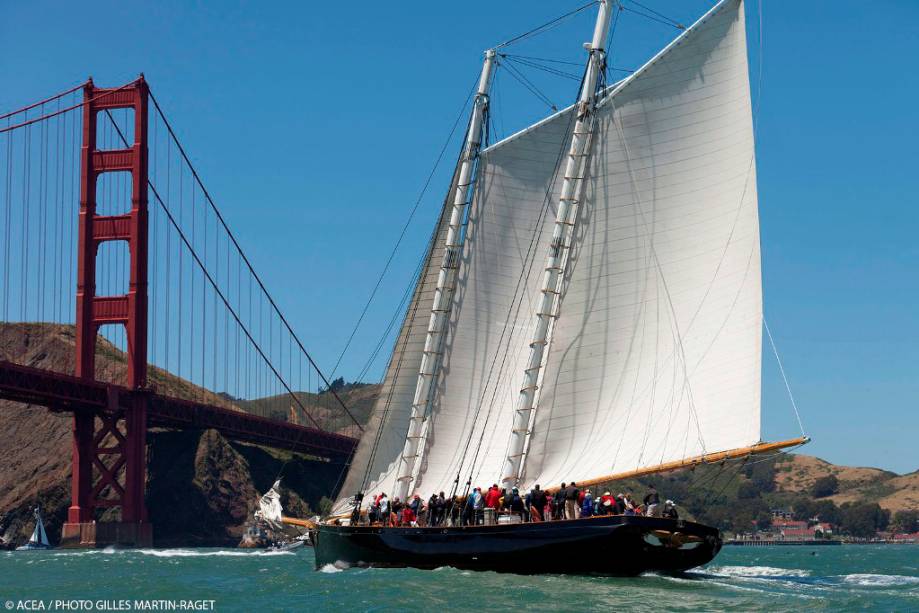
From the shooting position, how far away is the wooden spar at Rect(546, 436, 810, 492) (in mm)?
38688

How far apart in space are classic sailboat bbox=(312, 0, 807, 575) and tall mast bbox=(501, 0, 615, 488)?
6cm

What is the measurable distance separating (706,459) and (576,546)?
4396 mm

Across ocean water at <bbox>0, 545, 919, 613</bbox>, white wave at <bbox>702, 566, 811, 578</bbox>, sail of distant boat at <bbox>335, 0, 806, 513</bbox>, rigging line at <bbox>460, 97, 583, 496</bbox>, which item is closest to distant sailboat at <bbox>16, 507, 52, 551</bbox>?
ocean water at <bbox>0, 545, 919, 613</bbox>

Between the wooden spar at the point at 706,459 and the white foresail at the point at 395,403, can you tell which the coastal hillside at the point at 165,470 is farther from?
the wooden spar at the point at 706,459

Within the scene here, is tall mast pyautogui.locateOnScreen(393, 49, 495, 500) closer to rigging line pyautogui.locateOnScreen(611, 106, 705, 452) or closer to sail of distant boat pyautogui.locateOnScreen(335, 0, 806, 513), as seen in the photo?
sail of distant boat pyautogui.locateOnScreen(335, 0, 806, 513)

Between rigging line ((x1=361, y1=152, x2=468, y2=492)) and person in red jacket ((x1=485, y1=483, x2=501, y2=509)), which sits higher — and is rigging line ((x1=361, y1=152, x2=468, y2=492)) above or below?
above

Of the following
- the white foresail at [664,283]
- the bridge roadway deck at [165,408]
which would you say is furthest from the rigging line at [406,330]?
the bridge roadway deck at [165,408]

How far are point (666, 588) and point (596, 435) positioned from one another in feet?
22.2

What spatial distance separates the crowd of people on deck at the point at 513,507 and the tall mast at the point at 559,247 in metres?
2.03

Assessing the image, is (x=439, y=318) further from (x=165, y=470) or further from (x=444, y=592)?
(x=165, y=470)

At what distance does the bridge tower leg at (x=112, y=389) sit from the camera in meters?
83.6

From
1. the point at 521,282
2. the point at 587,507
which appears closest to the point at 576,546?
the point at 587,507

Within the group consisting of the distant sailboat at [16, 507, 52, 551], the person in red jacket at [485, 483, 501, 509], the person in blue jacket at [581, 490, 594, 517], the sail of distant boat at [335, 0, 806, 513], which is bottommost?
the person in blue jacket at [581, 490, 594, 517]

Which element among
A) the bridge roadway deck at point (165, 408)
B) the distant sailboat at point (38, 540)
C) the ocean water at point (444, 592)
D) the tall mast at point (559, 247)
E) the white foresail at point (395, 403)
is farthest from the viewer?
the distant sailboat at point (38, 540)
